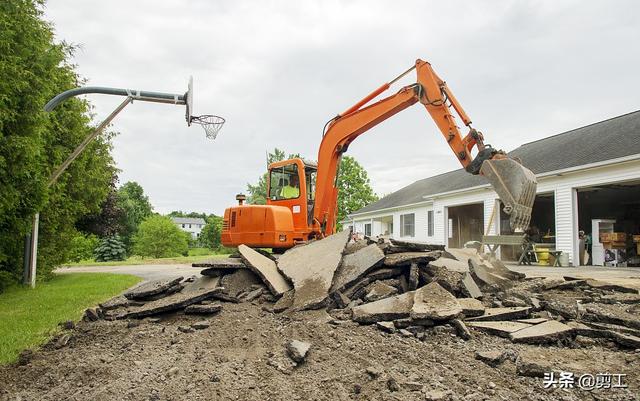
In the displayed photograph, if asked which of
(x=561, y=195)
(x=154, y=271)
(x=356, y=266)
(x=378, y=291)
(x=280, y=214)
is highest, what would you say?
(x=561, y=195)

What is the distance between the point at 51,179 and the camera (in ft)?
31.0

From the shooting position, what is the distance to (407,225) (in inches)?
1095

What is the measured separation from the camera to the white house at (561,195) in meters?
14.6

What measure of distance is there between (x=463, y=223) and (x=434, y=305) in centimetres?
2004

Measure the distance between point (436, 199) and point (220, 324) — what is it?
19607 millimetres

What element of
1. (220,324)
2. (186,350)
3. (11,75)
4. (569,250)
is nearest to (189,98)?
(11,75)

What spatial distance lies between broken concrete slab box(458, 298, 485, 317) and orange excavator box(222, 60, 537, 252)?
81.6 inches

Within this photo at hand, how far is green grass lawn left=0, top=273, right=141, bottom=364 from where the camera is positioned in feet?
15.9

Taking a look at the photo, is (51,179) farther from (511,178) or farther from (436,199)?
(436,199)

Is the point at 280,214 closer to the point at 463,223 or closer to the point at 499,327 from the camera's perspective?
the point at 499,327

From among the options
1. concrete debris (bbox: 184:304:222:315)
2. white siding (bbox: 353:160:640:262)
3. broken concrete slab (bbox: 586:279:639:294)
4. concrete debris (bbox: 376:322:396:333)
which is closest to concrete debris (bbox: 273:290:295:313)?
concrete debris (bbox: 184:304:222:315)

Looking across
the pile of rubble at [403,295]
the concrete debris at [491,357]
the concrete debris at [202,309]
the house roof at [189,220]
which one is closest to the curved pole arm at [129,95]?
the pile of rubble at [403,295]

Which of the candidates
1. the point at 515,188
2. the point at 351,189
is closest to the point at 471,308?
the point at 515,188

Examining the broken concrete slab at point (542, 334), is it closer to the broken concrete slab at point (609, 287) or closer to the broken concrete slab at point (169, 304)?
the broken concrete slab at point (609, 287)
